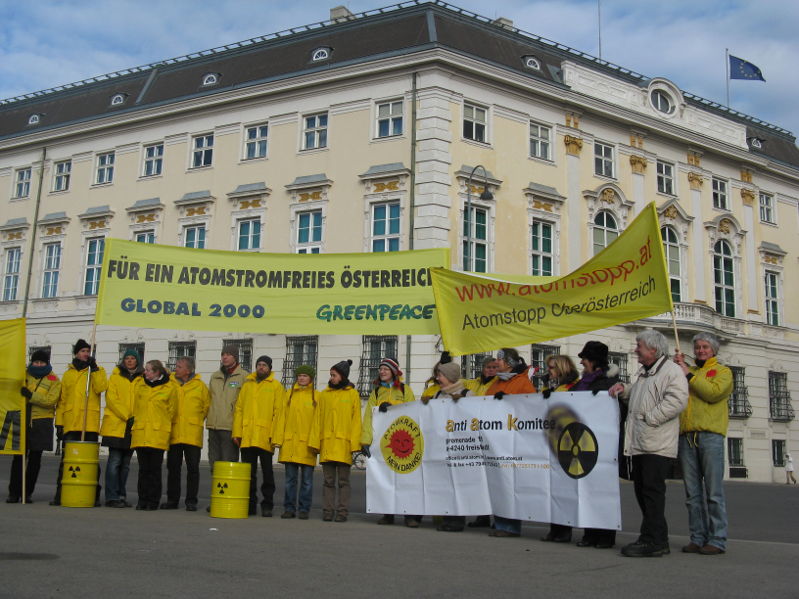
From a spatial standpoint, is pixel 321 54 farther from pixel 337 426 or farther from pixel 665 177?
pixel 337 426

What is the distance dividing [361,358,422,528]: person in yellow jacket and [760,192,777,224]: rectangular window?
29.9 m

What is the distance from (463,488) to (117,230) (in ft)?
84.6

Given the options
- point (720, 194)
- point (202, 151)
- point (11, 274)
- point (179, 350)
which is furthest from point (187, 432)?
point (720, 194)

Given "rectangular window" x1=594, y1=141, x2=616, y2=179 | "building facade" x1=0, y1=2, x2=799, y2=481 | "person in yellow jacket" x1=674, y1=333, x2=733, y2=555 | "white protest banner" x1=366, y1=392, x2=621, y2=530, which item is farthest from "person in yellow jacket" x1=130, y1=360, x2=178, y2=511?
"rectangular window" x1=594, y1=141, x2=616, y2=179

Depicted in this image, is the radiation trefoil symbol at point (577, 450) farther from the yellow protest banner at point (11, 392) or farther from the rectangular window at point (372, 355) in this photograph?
the rectangular window at point (372, 355)

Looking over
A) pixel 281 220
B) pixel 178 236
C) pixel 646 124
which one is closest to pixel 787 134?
pixel 646 124

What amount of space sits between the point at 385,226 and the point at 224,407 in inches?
659

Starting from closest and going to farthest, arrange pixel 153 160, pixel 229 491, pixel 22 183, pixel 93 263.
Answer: pixel 229 491 < pixel 153 160 < pixel 93 263 < pixel 22 183

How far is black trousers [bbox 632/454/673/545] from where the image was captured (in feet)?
26.5

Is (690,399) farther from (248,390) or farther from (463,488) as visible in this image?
(248,390)

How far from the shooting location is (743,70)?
124 feet

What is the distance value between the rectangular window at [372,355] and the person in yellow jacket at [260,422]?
51.5ft

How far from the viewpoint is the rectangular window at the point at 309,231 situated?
29219 mm

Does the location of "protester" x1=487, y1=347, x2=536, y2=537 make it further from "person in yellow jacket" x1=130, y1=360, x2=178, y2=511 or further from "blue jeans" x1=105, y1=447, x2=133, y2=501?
"blue jeans" x1=105, y1=447, x2=133, y2=501
